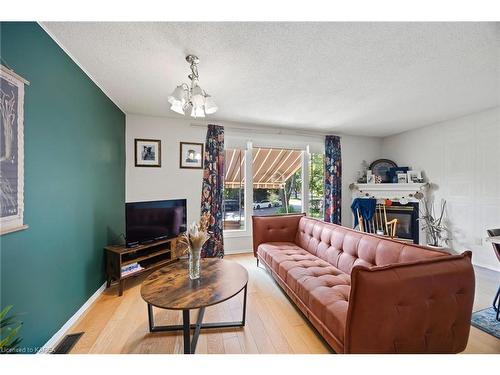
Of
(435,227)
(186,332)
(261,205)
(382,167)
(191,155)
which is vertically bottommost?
(186,332)

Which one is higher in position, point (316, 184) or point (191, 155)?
point (191, 155)

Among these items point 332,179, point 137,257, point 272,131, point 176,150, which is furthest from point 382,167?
point 137,257

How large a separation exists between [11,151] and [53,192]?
18.3 inches

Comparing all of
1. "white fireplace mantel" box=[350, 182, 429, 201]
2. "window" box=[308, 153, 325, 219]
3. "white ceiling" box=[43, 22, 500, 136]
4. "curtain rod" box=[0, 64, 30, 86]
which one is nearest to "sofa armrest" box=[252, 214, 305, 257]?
"window" box=[308, 153, 325, 219]

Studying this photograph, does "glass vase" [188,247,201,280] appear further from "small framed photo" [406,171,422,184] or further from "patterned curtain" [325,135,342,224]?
"small framed photo" [406,171,422,184]

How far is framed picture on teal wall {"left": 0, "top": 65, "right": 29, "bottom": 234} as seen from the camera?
43.6 inches

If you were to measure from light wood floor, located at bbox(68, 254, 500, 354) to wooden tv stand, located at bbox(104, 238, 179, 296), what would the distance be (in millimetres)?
211

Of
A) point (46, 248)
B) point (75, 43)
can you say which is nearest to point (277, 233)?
point (46, 248)

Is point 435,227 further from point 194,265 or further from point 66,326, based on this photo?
point 66,326

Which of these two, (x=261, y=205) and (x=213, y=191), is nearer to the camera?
(x=213, y=191)

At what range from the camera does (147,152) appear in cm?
322

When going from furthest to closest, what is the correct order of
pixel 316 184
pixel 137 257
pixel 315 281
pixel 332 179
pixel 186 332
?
pixel 316 184 → pixel 332 179 → pixel 137 257 → pixel 315 281 → pixel 186 332
